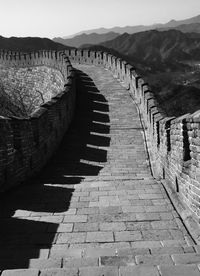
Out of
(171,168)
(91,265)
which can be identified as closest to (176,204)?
(171,168)

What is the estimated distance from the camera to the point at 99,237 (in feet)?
13.4

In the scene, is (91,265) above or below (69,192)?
above

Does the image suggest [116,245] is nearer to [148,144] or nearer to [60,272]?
[60,272]

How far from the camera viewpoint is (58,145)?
35.8 ft

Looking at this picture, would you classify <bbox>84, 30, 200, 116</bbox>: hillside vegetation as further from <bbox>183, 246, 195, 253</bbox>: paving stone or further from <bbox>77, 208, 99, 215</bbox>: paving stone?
<bbox>183, 246, 195, 253</bbox>: paving stone

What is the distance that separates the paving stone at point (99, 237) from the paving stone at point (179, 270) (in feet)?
3.79

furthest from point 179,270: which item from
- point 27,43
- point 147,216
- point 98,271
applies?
point 27,43

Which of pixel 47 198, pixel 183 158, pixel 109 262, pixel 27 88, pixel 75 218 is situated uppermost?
pixel 183 158

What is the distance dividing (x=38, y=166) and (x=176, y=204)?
3881 mm

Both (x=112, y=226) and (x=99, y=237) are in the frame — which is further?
(x=112, y=226)

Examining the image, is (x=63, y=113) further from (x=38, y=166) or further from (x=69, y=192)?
(x=69, y=192)

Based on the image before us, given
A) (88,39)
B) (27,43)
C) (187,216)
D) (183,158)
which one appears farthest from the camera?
(88,39)

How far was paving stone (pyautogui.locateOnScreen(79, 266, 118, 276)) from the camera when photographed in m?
2.83

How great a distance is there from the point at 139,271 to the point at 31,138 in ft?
17.0
